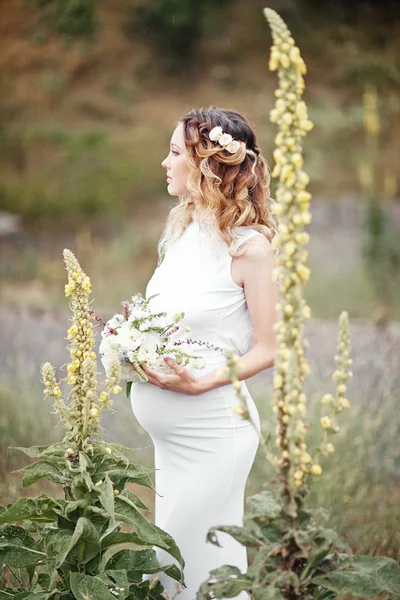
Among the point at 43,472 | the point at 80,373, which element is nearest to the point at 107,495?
the point at 43,472

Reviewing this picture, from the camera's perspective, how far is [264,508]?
228 centimetres

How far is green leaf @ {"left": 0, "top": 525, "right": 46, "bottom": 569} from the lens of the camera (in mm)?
2660

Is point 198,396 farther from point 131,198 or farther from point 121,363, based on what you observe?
point 131,198

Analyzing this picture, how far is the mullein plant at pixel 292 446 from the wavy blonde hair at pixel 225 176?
2.83 ft

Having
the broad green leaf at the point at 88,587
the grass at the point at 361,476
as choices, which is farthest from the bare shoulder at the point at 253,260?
the grass at the point at 361,476

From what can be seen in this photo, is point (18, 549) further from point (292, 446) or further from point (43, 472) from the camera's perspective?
point (292, 446)

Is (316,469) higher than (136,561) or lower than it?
higher

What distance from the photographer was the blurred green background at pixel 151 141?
27.4 feet

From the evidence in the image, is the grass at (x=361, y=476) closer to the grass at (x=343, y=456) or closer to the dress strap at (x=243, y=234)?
the grass at (x=343, y=456)

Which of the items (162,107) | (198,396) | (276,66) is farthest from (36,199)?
(276,66)

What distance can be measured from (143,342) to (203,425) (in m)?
0.45

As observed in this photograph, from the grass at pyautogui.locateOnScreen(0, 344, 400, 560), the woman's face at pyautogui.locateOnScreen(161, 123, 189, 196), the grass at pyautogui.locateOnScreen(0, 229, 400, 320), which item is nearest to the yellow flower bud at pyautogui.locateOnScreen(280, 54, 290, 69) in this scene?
the woman's face at pyautogui.locateOnScreen(161, 123, 189, 196)

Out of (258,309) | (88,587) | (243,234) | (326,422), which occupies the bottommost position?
(88,587)

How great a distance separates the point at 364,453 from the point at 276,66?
3446mm
